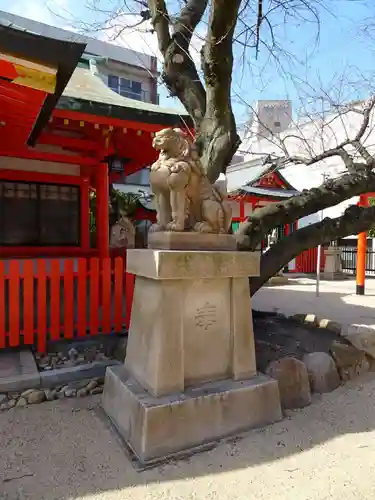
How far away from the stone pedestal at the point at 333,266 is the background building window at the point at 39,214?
11.1 meters

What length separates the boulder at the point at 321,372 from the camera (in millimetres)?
3436

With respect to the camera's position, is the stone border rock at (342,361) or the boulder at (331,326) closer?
the stone border rock at (342,361)

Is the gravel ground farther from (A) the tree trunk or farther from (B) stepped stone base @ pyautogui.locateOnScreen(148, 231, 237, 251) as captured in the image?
(A) the tree trunk

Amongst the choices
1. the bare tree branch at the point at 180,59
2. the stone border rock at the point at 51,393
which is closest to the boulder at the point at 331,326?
the stone border rock at the point at 51,393

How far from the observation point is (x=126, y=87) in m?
20.4

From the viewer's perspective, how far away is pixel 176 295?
2.62 metres

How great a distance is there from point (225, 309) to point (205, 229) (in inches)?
27.2

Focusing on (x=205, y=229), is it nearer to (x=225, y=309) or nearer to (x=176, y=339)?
(x=225, y=309)

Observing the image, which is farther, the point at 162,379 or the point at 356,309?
the point at 356,309

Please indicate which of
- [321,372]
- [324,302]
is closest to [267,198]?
[324,302]

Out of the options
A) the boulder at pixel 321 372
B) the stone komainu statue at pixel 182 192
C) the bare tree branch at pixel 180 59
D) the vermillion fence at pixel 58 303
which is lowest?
the boulder at pixel 321 372

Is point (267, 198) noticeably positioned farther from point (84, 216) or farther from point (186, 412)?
point (186, 412)

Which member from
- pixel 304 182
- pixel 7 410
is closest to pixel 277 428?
pixel 7 410

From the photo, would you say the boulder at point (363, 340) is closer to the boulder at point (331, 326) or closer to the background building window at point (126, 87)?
the boulder at point (331, 326)
